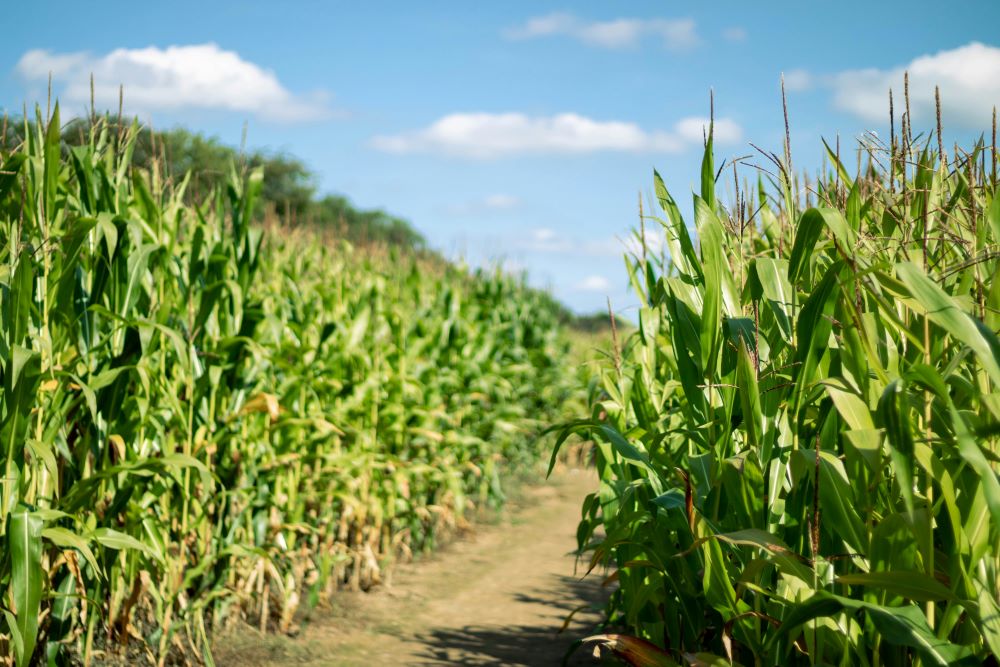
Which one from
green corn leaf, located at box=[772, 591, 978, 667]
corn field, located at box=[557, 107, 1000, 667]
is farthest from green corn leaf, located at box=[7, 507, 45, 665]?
green corn leaf, located at box=[772, 591, 978, 667]

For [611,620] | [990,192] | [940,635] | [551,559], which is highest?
[990,192]

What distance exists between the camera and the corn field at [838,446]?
1724 mm

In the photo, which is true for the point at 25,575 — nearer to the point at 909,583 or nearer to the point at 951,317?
the point at 909,583

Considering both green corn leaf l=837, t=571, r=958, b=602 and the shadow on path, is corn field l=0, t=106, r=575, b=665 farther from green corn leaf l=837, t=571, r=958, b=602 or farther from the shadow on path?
green corn leaf l=837, t=571, r=958, b=602

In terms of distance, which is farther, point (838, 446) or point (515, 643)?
point (515, 643)

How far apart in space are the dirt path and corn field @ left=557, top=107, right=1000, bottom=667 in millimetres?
2067

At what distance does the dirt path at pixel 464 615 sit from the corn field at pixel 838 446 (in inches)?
81.4

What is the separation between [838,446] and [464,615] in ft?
12.2

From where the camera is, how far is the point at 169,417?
404 cm

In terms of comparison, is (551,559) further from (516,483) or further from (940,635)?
(940,635)

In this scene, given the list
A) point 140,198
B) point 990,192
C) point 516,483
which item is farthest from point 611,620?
point 516,483

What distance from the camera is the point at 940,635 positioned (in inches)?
69.9

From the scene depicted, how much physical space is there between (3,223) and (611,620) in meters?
3.28

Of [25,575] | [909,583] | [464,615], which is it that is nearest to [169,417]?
[25,575]
